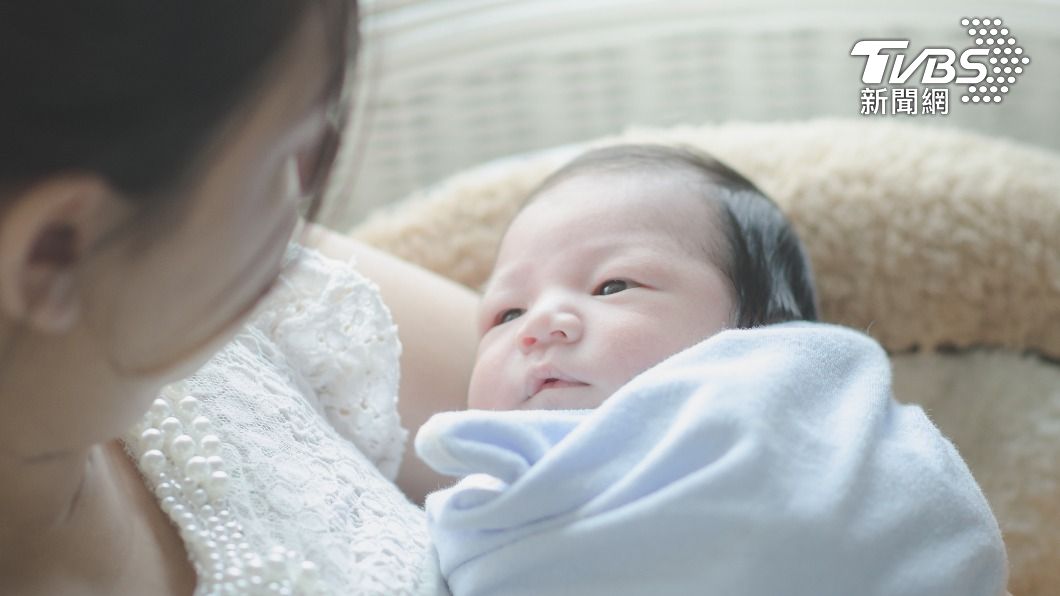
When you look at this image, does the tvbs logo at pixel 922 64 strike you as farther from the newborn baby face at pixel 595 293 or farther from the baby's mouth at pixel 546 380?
the baby's mouth at pixel 546 380

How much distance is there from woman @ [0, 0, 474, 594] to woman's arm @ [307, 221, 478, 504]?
18 cm

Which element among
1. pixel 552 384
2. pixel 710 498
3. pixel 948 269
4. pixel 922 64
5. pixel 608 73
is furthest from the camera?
pixel 608 73

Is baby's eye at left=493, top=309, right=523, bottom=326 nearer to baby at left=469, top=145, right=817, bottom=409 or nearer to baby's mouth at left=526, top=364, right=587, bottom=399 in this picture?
baby at left=469, top=145, right=817, bottom=409

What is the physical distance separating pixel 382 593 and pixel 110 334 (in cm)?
27

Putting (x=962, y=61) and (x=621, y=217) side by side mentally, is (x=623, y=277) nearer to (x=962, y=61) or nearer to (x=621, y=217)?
(x=621, y=217)

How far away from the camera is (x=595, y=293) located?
0.99 metres

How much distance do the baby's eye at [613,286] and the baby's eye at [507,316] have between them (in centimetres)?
9

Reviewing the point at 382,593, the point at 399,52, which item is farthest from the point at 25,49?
the point at 399,52

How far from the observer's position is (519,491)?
2.51 feet

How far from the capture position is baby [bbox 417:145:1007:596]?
2.43ft

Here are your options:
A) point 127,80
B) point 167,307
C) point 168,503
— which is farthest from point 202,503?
point 127,80

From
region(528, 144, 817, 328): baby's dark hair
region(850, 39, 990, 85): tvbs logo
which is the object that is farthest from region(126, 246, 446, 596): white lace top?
region(850, 39, 990, 85): tvbs logo

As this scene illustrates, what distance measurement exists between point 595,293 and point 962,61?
3.01ft

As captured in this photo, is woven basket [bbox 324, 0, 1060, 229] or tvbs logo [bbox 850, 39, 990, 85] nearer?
tvbs logo [bbox 850, 39, 990, 85]
